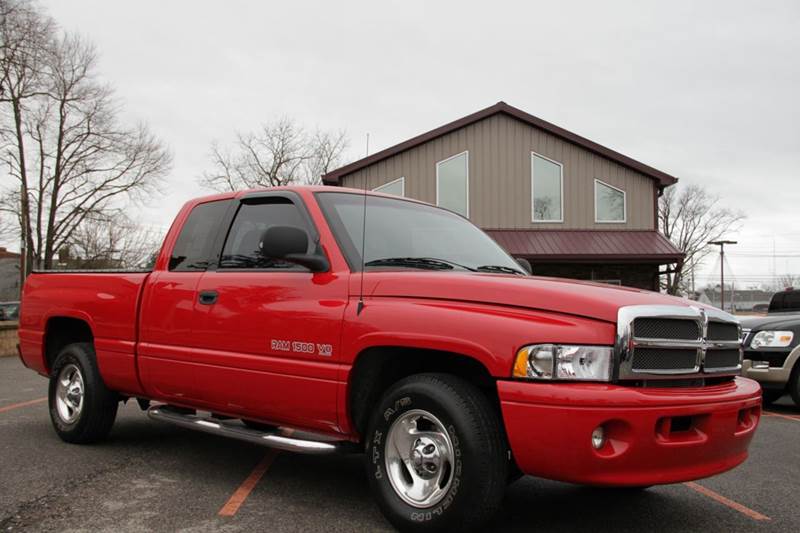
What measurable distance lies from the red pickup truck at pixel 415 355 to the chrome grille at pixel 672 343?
0.4 inches

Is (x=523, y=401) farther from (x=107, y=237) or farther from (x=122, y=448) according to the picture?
(x=107, y=237)

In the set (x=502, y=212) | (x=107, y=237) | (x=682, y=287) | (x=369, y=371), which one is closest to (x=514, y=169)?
(x=502, y=212)

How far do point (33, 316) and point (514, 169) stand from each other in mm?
15806

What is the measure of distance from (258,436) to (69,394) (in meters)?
2.66

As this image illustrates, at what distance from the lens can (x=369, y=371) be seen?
13.5 ft

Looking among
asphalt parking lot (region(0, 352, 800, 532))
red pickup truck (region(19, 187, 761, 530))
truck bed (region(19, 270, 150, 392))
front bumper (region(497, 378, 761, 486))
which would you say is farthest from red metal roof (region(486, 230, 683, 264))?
front bumper (region(497, 378, 761, 486))

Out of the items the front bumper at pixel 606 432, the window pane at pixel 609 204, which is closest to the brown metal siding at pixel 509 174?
the window pane at pixel 609 204

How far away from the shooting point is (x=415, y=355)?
13.3ft

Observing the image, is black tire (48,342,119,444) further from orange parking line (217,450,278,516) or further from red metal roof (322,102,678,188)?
red metal roof (322,102,678,188)

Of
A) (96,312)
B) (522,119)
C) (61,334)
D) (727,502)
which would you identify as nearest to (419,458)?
(727,502)

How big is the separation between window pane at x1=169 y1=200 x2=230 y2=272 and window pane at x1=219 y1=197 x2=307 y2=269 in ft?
0.57

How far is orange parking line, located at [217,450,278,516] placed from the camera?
4.27m

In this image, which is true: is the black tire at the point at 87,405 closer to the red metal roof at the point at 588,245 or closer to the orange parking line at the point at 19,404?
the orange parking line at the point at 19,404

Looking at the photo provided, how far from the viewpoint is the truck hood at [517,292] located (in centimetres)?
346
